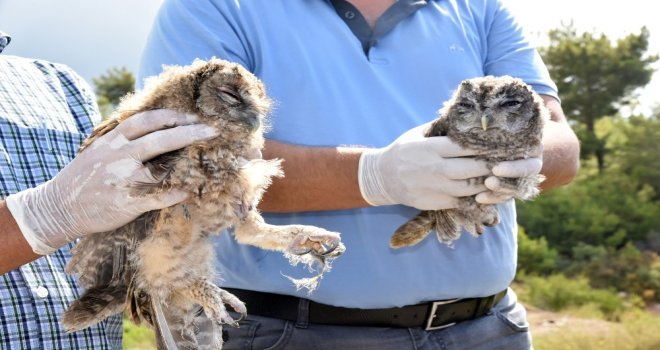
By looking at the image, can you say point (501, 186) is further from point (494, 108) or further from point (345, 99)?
point (345, 99)

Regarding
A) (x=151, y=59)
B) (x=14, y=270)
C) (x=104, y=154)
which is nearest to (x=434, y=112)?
(x=151, y=59)

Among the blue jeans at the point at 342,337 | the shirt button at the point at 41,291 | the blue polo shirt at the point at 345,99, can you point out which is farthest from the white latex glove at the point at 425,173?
the shirt button at the point at 41,291

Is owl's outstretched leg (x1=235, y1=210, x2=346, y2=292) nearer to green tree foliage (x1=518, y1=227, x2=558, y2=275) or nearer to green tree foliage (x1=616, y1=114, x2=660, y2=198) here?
green tree foliage (x1=518, y1=227, x2=558, y2=275)

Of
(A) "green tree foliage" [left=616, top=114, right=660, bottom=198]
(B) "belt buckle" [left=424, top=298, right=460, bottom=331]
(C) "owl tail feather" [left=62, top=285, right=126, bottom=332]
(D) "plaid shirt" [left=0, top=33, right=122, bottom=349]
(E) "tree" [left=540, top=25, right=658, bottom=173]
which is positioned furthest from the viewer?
(E) "tree" [left=540, top=25, right=658, bottom=173]

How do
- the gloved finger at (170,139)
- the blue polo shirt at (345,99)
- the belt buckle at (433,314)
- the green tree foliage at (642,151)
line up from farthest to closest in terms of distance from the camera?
the green tree foliage at (642,151), the belt buckle at (433,314), the blue polo shirt at (345,99), the gloved finger at (170,139)

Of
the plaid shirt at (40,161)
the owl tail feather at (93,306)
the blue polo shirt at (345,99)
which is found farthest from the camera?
the blue polo shirt at (345,99)

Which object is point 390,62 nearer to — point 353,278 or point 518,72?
point 518,72

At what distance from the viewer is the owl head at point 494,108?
214 centimetres

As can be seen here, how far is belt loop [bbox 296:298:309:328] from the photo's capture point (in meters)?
2.43

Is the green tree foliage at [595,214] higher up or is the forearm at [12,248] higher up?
the forearm at [12,248]

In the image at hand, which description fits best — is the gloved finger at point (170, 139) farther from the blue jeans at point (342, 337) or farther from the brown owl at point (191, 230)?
the blue jeans at point (342, 337)

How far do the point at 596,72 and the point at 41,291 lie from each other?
50.2ft

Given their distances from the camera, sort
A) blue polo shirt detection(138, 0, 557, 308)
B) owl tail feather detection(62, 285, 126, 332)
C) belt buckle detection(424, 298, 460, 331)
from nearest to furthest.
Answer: owl tail feather detection(62, 285, 126, 332)
blue polo shirt detection(138, 0, 557, 308)
belt buckle detection(424, 298, 460, 331)

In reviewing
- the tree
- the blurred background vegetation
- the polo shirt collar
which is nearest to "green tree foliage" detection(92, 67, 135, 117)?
the blurred background vegetation
